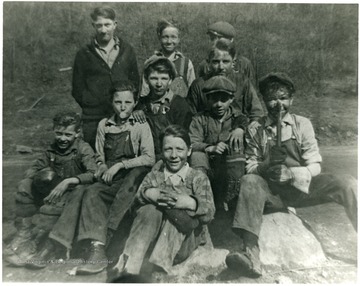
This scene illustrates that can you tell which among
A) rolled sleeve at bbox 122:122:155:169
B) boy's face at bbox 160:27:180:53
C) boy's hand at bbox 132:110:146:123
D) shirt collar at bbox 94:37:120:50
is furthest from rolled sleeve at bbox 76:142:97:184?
boy's face at bbox 160:27:180:53

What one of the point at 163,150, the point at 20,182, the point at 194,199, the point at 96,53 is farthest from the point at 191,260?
the point at 96,53

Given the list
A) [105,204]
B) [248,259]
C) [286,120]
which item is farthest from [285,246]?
[105,204]

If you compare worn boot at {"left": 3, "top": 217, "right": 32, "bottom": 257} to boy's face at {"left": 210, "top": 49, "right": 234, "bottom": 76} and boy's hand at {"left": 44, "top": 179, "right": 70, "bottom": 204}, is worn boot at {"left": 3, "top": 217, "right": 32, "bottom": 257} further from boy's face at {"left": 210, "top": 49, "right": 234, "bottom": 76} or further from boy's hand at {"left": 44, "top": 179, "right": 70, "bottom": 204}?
boy's face at {"left": 210, "top": 49, "right": 234, "bottom": 76}

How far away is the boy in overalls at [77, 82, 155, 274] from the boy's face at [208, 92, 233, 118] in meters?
0.70

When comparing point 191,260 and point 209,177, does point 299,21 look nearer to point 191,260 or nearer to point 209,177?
point 209,177

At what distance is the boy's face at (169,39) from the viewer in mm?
5477

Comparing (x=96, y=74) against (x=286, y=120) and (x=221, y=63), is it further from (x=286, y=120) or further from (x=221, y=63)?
(x=286, y=120)

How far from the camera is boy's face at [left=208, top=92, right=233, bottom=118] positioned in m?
5.17

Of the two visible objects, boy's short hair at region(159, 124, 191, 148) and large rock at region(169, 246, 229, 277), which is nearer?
large rock at region(169, 246, 229, 277)

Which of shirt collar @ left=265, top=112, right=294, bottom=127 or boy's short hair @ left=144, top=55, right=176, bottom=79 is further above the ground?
boy's short hair @ left=144, top=55, right=176, bottom=79

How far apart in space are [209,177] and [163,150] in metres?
0.52

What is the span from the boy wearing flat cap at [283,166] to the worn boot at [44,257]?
5.80 ft

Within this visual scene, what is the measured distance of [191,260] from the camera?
478cm

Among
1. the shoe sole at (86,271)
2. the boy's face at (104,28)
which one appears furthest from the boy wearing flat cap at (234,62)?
the shoe sole at (86,271)
